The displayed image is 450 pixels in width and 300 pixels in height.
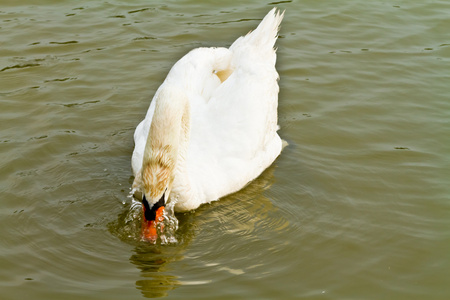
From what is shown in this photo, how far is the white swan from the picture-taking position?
6.50 meters

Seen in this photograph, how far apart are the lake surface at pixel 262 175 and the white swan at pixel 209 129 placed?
0.27m

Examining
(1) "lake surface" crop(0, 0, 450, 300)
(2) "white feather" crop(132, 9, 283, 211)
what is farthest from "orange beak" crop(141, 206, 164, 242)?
(2) "white feather" crop(132, 9, 283, 211)

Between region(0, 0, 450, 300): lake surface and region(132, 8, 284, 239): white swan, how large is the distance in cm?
27

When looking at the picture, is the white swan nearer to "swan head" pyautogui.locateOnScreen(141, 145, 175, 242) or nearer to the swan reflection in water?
"swan head" pyautogui.locateOnScreen(141, 145, 175, 242)

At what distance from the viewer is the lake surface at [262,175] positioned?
6.12 metres

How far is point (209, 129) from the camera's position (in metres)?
7.66

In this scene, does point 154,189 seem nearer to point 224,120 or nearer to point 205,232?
point 205,232

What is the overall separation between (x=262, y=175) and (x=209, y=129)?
92 cm

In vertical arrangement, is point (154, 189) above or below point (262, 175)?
above

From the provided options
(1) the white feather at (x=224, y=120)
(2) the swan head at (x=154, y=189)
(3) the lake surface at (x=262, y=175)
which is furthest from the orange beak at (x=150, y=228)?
(1) the white feather at (x=224, y=120)

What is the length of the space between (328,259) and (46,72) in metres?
5.46

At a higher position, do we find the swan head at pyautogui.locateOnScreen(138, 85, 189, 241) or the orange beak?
the swan head at pyautogui.locateOnScreen(138, 85, 189, 241)

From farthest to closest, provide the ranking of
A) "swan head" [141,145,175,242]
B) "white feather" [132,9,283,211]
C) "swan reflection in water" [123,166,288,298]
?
"white feather" [132,9,283,211]
"swan head" [141,145,175,242]
"swan reflection in water" [123,166,288,298]

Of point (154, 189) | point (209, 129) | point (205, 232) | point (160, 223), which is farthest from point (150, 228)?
point (209, 129)
